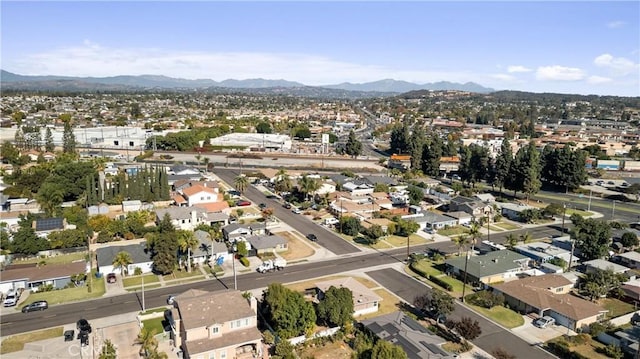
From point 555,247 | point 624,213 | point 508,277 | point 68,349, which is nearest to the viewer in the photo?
point 68,349

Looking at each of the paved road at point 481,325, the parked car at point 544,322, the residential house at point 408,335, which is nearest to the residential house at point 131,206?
the paved road at point 481,325

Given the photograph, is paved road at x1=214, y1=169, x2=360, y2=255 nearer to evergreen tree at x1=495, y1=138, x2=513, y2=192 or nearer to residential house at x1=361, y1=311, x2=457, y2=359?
residential house at x1=361, y1=311, x2=457, y2=359

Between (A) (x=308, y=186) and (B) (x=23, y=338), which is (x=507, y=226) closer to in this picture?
(A) (x=308, y=186)

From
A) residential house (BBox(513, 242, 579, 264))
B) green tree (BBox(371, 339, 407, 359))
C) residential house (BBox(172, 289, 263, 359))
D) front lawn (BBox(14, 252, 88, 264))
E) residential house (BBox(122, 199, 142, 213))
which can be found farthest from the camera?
residential house (BBox(122, 199, 142, 213))

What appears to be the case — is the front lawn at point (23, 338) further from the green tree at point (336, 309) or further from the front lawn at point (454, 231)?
the front lawn at point (454, 231)

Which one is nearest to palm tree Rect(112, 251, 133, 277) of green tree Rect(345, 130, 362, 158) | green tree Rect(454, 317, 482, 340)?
green tree Rect(454, 317, 482, 340)

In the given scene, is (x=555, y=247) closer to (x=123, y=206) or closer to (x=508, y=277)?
(x=508, y=277)

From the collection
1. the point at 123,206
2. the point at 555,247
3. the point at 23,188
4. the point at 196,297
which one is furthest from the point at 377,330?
the point at 23,188
